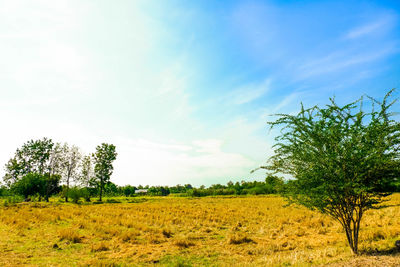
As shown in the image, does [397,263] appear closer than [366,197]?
Yes

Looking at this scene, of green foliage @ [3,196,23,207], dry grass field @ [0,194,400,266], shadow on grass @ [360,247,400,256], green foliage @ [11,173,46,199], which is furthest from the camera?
green foliage @ [11,173,46,199]

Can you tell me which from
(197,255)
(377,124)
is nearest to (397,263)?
(377,124)

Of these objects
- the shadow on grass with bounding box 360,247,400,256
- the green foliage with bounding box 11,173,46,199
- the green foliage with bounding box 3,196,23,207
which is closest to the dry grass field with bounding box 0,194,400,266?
the shadow on grass with bounding box 360,247,400,256

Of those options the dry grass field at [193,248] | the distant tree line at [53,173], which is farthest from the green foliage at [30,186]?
the dry grass field at [193,248]

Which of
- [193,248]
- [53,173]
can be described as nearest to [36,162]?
[53,173]

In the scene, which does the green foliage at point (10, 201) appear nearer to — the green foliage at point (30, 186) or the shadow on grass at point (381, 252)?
the green foliage at point (30, 186)

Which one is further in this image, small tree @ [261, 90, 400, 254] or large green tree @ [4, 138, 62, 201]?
large green tree @ [4, 138, 62, 201]

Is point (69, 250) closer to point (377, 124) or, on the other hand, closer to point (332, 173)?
point (332, 173)

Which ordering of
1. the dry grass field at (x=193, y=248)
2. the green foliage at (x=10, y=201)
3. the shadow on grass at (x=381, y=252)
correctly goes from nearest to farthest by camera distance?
the shadow on grass at (x=381, y=252) → the dry grass field at (x=193, y=248) → the green foliage at (x=10, y=201)

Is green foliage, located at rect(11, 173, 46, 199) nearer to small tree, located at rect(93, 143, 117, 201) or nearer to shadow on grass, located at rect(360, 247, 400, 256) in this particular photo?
small tree, located at rect(93, 143, 117, 201)

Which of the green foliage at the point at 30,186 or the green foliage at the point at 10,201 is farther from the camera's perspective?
the green foliage at the point at 30,186

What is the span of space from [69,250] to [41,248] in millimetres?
1565

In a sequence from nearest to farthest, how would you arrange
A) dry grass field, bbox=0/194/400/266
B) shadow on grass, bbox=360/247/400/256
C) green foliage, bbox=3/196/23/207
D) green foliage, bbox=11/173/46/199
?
shadow on grass, bbox=360/247/400/256 → dry grass field, bbox=0/194/400/266 → green foliage, bbox=3/196/23/207 → green foliage, bbox=11/173/46/199

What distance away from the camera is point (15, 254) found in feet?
32.6
